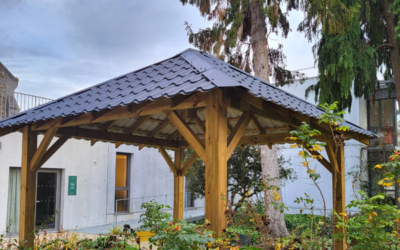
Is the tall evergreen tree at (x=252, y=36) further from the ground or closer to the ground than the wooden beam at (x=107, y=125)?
further from the ground

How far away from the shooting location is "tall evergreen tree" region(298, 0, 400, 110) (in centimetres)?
1047

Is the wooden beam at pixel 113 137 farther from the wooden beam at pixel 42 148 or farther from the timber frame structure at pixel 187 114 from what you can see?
the wooden beam at pixel 42 148

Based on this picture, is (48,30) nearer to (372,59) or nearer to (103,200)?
(103,200)

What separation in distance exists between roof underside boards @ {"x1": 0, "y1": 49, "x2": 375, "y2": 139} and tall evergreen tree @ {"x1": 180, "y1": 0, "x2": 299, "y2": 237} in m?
4.91

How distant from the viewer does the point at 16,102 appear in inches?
493

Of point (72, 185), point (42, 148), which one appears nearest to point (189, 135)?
point (42, 148)

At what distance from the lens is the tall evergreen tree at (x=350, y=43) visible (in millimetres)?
10469

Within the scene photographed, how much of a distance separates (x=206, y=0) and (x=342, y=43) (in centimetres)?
430

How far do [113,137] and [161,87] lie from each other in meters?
3.79

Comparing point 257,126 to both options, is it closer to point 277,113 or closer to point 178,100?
point 277,113

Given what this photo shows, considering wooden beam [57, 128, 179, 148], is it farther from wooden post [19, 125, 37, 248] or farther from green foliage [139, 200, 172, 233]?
green foliage [139, 200, 172, 233]

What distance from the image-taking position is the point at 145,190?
15.9 metres

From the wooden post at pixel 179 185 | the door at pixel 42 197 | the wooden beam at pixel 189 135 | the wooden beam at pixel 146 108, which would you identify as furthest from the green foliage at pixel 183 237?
the door at pixel 42 197

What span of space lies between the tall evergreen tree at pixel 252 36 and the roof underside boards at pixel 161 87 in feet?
16.1
